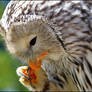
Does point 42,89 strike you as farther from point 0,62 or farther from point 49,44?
point 0,62

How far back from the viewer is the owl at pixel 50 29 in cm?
96

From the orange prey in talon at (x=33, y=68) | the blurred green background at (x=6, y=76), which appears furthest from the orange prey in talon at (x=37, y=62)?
the blurred green background at (x=6, y=76)

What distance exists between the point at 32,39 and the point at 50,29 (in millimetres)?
83

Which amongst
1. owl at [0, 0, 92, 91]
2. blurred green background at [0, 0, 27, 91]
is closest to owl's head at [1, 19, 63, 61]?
owl at [0, 0, 92, 91]

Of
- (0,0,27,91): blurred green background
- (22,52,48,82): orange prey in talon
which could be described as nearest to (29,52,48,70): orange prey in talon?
(22,52,48,82): orange prey in talon

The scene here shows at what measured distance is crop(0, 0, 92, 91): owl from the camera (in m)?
0.96

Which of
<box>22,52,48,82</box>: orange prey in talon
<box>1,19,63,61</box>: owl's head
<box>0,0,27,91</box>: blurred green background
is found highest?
<box>1,19,63,61</box>: owl's head

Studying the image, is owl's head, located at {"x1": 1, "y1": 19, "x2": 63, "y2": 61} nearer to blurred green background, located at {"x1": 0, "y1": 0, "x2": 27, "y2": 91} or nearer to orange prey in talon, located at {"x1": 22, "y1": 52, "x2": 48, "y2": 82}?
orange prey in talon, located at {"x1": 22, "y1": 52, "x2": 48, "y2": 82}

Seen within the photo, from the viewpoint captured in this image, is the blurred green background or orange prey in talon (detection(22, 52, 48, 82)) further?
the blurred green background

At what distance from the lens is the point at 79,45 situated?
3.33 feet

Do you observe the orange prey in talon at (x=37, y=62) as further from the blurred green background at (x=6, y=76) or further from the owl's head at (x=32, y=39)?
the blurred green background at (x=6, y=76)

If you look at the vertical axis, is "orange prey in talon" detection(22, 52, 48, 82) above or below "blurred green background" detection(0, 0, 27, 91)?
above

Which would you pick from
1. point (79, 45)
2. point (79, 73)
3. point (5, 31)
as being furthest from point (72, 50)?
point (5, 31)

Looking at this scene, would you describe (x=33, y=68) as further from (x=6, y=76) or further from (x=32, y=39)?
(x=6, y=76)
